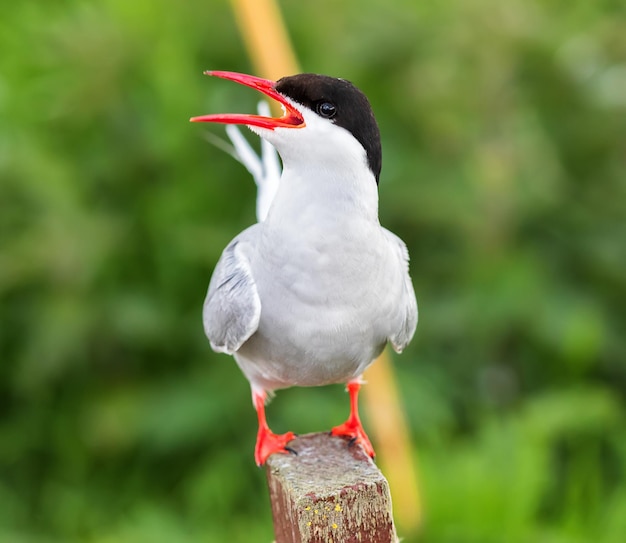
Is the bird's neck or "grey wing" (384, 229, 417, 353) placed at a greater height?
the bird's neck

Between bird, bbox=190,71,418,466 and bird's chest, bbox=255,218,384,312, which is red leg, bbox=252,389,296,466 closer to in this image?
bird, bbox=190,71,418,466

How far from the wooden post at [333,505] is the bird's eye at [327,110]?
2.16 ft

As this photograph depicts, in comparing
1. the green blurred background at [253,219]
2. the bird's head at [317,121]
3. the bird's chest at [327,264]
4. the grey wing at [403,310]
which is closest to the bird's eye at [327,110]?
the bird's head at [317,121]

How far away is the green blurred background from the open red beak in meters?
1.99

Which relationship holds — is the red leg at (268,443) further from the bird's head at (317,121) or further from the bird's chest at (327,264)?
the bird's head at (317,121)

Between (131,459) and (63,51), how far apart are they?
5.81 feet

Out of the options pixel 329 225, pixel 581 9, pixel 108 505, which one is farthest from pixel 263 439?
pixel 581 9

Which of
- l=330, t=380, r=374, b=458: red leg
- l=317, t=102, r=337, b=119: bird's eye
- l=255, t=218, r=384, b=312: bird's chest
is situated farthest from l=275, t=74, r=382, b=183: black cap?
l=330, t=380, r=374, b=458: red leg

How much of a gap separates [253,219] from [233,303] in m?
1.99

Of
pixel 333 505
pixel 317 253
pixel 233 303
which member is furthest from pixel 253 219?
pixel 333 505

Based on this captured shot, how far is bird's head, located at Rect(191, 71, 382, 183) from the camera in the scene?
1.79 m

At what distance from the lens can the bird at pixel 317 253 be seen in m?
1.81

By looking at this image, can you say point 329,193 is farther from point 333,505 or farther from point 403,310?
point 333,505

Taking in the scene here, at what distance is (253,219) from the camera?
398cm
